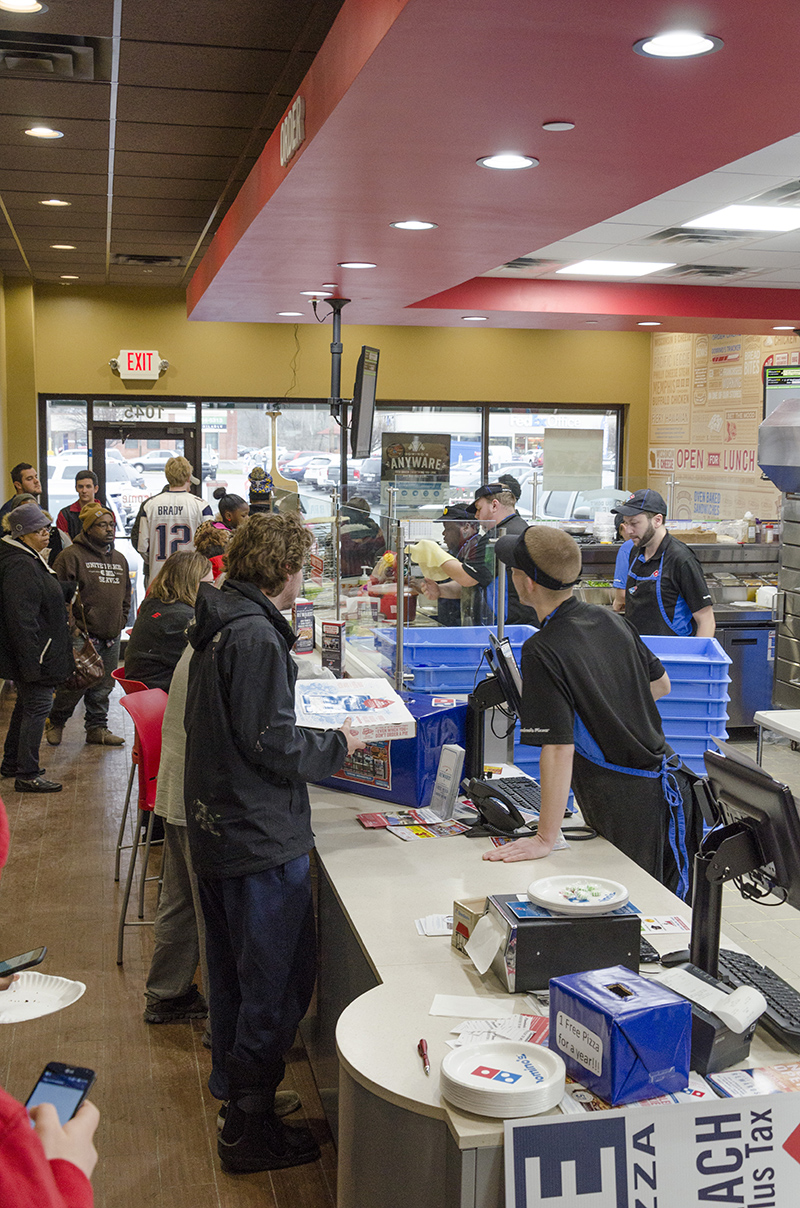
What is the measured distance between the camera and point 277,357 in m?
11.0

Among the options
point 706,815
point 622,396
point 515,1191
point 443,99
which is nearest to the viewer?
point 515,1191

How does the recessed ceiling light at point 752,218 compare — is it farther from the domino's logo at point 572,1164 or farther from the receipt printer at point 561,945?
the domino's logo at point 572,1164

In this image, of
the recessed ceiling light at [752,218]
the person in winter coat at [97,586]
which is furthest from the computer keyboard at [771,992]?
the person in winter coat at [97,586]

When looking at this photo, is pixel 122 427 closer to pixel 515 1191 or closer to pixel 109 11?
pixel 109 11

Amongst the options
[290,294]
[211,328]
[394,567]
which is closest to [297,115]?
[394,567]

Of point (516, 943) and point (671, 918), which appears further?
point (671, 918)

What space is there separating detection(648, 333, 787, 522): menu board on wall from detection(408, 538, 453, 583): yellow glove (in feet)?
19.8

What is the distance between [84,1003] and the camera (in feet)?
12.4

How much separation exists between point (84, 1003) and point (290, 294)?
4963mm

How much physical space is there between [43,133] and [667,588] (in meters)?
3.69

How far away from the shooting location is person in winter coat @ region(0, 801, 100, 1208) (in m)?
1.07

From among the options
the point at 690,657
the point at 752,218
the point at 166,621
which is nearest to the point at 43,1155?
the point at 166,621

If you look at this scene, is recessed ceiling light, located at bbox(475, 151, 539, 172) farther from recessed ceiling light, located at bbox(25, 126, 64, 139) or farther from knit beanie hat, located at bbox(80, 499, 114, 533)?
knit beanie hat, located at bbox(80, 499, 114, 533)

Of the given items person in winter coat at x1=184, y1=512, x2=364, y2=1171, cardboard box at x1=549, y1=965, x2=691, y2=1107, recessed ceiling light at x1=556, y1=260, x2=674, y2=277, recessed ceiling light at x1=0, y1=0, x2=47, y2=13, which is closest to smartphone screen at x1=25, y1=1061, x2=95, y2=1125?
cardboard box at x1=549, y1=965, x2=691, y2=1107
